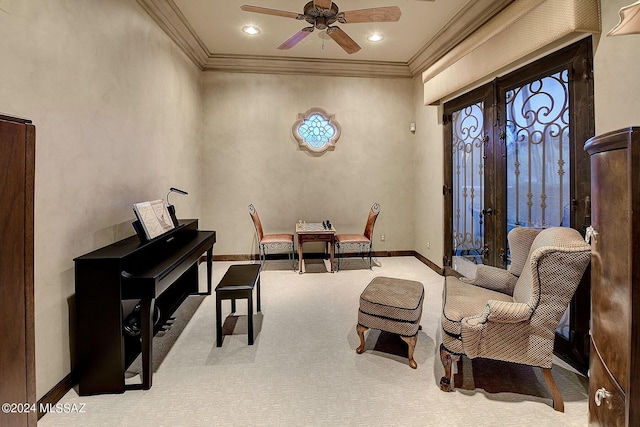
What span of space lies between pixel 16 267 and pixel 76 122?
161 cm

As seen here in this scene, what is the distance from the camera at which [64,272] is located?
2.04 metres

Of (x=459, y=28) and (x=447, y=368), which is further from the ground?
(x=459, y=28)

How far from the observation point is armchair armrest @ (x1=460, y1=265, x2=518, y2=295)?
2.51 metres

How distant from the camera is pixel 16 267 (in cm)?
99

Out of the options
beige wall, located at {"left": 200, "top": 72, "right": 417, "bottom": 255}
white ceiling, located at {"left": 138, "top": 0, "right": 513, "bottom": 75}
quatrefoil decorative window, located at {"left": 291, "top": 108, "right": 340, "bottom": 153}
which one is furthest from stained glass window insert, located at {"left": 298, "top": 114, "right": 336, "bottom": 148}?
white ceiling, located at {"left": 138, "top": 0, "right": 513, "bottom": 75}

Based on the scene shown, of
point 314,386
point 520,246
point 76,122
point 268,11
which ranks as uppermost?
point 268,11

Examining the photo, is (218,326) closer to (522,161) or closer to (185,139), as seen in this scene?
(185,139)

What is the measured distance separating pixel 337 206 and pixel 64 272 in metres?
4.09

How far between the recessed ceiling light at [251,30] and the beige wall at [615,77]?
3550mm

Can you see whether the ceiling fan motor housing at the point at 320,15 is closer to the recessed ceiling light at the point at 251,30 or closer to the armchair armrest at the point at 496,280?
the recessed ceiling light at the point at 251,30

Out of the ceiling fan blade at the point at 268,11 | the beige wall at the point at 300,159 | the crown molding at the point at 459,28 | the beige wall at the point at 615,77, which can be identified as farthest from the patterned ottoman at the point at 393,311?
the beige wall at the point at 300,159

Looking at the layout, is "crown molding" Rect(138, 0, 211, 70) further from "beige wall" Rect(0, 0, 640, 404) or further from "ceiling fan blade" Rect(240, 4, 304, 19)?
"ceiling fan blade" Rect(240, 4, 304, 19)

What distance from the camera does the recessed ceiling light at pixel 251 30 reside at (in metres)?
4.12

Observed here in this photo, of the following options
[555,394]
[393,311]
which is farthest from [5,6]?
[555,394]
